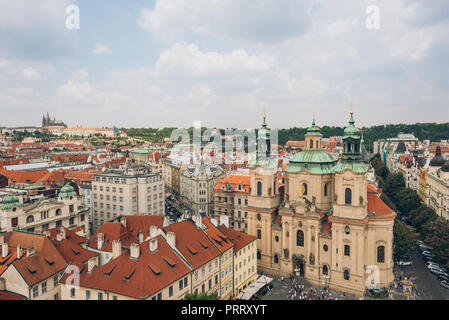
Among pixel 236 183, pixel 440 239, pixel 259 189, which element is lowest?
pixel 440 239

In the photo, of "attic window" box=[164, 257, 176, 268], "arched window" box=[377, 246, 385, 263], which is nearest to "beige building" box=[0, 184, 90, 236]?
"attic window" box=[164, 257, 176, 268]

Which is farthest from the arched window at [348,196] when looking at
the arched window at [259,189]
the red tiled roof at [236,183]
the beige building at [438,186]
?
the beige building at [438,186]

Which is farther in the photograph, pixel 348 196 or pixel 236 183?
pixel 236 183

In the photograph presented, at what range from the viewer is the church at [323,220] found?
162ft

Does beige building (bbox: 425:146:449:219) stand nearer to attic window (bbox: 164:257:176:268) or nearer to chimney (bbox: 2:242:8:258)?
attic window (bbox: 164:257:176:268)

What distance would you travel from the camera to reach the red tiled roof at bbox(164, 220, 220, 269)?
40.1 metres

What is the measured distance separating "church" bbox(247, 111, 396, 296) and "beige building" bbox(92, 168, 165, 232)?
2417 centimetres

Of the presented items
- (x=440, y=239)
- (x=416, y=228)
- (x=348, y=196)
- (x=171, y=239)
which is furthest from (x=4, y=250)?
(x=416, y=228)

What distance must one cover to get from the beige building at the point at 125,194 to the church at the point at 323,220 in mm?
24170

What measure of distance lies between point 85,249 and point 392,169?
5324 inches

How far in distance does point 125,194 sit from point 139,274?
3843cm

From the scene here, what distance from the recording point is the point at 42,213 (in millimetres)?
53000

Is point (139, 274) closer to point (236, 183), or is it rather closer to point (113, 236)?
point (113, 236)
